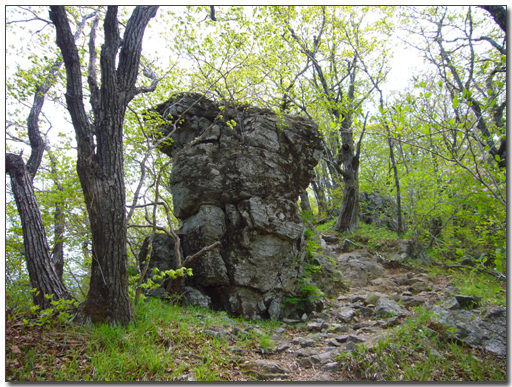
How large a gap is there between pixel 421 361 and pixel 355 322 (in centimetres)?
234

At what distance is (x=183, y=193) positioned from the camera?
6.85m

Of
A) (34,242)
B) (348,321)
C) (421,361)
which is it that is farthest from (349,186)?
(34,242)

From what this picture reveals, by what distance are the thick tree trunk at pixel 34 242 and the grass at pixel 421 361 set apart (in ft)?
13.5

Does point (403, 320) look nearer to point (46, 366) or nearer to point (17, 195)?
point (46, 366)

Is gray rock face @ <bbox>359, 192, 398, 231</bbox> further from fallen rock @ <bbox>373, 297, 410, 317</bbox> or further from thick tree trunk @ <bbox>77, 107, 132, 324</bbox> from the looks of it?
thick tree trunk @ <bbox>77, 107, 132, 324</bbox>

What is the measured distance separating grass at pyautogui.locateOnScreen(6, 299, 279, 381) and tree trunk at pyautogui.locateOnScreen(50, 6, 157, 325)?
307 millimetres

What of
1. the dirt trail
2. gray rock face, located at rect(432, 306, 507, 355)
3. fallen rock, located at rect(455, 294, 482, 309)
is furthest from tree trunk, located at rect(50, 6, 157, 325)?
fallen rock, located at rect(455, 294, 482, 309)

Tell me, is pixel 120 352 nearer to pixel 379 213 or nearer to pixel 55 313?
pixel 55 313

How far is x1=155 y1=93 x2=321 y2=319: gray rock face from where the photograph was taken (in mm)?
6094

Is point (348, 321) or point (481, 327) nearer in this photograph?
point (481, 327)

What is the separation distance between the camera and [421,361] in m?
3.53

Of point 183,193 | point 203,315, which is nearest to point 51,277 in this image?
point 203,315

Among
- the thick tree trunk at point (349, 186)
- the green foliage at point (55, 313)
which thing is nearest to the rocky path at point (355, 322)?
the green foliage at point (55, 313)

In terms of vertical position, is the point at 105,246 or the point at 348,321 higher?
the point at 105,246
